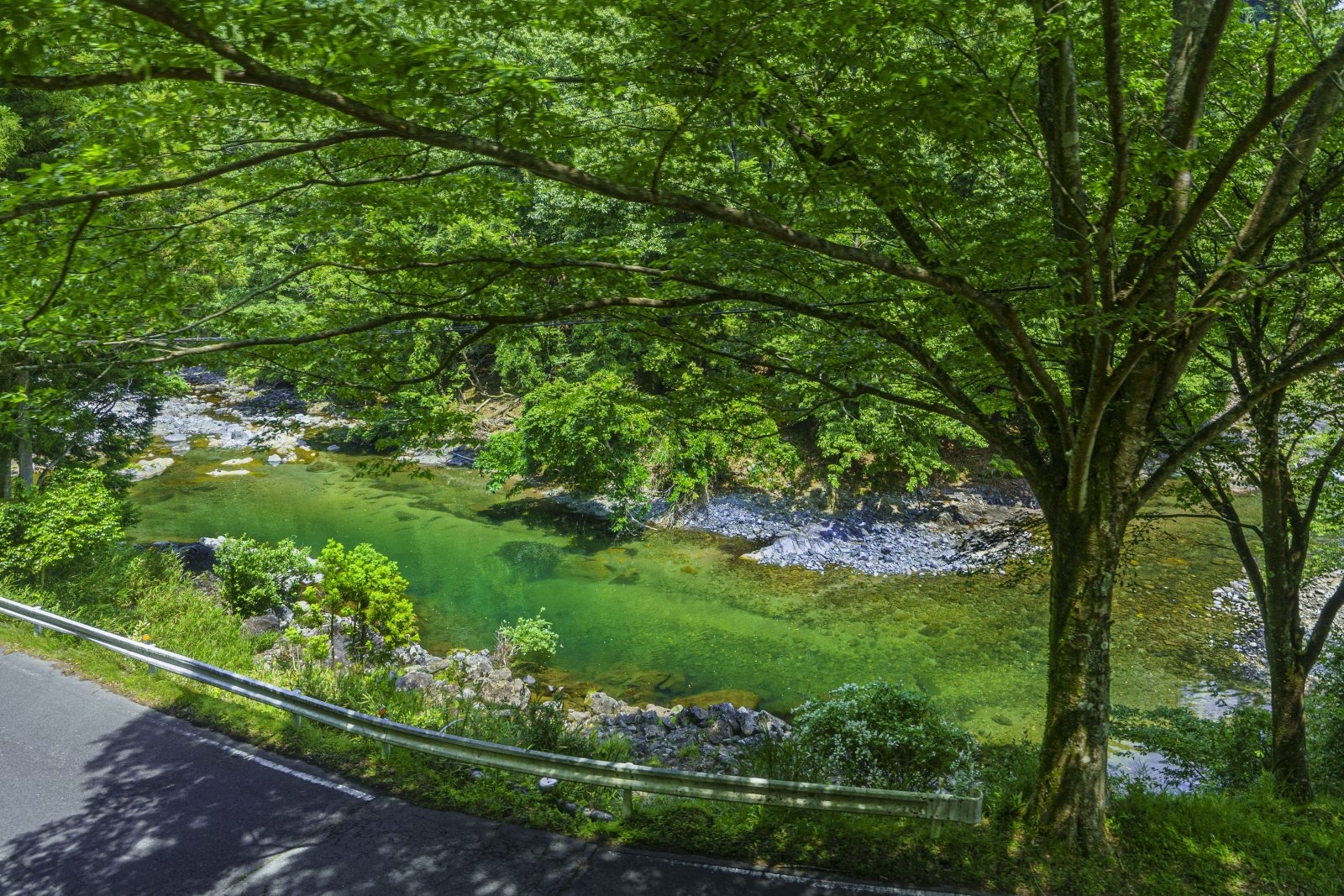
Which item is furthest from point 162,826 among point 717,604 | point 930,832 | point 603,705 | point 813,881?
point 717,604

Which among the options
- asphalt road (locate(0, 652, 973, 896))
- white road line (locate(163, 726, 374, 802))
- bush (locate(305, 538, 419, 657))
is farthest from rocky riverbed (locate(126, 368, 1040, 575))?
asphalt road (locate(0, 652, 973, 896))

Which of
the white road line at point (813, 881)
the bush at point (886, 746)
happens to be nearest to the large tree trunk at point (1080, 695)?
the bush at point (886, 746)

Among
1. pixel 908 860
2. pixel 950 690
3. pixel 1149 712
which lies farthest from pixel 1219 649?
pixel 908 860

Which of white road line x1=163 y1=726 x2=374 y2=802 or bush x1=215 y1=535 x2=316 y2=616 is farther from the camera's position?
bush x1=215 y1=535 x2=316 y2=616

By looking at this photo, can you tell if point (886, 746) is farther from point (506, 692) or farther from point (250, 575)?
point (250, 575)

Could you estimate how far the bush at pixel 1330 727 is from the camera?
8.09 meters

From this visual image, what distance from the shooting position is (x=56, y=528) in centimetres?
1122

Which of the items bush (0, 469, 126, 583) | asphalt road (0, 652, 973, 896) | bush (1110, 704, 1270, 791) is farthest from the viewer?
bush (0, 469, 126, 583)

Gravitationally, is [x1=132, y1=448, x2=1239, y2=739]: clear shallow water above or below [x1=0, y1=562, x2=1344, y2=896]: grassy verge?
above

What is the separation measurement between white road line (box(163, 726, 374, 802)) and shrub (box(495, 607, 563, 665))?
21.3 ft

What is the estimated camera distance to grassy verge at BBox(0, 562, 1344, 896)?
4.78 metres

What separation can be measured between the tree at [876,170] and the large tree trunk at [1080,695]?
0.06 ft

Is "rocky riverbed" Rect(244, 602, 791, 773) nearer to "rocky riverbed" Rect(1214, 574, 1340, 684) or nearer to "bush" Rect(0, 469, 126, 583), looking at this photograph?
"bush" Rect(0, 469, 126, 583)

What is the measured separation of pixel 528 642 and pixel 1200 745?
9701mm
